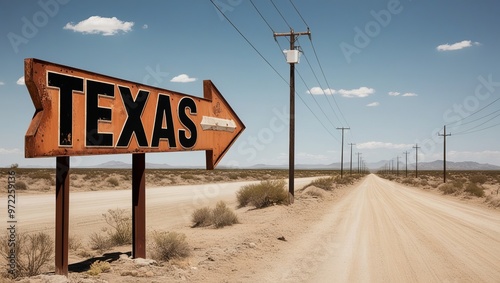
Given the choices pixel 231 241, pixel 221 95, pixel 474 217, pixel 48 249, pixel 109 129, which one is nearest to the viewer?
pixel 109 129

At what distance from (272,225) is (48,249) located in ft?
26.0

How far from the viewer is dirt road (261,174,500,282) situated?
7652 mm

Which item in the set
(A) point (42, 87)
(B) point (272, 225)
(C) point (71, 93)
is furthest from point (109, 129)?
(B) point (272, 225)

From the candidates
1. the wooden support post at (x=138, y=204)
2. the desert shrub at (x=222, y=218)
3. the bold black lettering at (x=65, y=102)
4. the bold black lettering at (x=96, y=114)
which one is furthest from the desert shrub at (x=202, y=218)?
the bold black lettering at (x=65, y=102)

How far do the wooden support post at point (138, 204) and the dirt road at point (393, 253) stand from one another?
8.53 feet

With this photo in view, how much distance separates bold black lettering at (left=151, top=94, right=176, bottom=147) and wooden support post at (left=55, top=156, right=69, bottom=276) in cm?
192

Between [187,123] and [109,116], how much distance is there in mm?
2244

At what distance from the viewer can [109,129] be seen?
21.8ft

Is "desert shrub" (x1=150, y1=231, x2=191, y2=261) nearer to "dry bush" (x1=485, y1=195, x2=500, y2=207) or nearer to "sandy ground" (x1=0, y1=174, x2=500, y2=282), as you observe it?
"sandy ground" (x1=0, y1=174, x2=500, y2=282)

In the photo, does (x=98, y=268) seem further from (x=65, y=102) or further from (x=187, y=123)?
(x=187, y=123)

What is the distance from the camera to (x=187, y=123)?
864 cm

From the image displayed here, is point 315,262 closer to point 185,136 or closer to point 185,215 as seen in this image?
point 185,136

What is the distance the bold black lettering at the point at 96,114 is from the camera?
626 cm

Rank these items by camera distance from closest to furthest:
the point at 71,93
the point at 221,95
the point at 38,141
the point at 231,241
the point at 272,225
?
the point at 38,141
the point at 71,93
the point at 221,95
the point at 231,241
the point at 272,225
